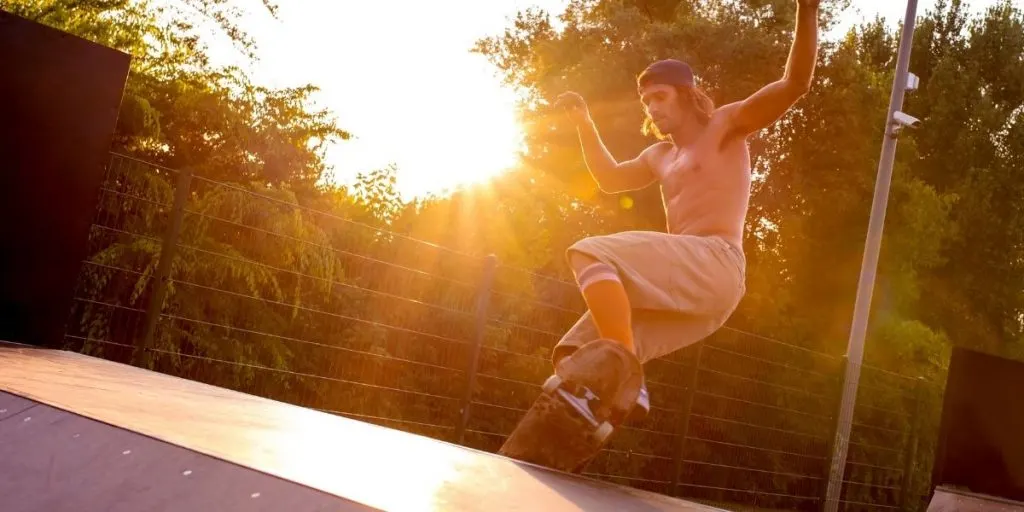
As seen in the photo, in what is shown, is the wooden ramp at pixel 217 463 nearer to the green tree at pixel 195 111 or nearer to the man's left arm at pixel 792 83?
the man's left arm at pixel 792 83

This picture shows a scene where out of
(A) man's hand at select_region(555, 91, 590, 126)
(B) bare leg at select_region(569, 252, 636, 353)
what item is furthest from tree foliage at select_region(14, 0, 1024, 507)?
(B) bare leg at select_region(569, 252, 636, 353)

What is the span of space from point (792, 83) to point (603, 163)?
946mm

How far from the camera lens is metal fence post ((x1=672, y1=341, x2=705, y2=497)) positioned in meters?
8.24

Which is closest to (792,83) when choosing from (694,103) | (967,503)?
(694,103)

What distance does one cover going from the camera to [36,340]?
3.57m

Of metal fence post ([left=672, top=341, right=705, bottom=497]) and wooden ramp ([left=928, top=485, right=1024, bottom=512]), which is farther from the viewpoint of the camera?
metal fence post ([left=672, top=341, right=705, bottom=497])

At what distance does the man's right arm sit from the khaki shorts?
53 centimetres

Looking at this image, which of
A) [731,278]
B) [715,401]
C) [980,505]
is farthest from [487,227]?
[731,278]

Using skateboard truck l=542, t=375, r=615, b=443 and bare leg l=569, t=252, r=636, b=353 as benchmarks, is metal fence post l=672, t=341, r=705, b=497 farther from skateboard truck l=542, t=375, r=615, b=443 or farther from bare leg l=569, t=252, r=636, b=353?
skateboard truck l=542, t=375, r=615, b=443

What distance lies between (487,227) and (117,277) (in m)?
4.51

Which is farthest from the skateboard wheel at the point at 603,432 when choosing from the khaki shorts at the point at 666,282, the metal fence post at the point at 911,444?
the metal fence post at the point at 911,444

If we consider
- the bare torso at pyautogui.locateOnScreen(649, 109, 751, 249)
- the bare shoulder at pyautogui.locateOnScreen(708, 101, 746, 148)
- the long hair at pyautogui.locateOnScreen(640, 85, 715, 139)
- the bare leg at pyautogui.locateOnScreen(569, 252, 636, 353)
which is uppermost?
the long hair at pyautogui.locateOnScreen(640, 85, 715, 139)

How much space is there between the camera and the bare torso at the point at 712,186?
10.6ft

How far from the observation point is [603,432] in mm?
2748
